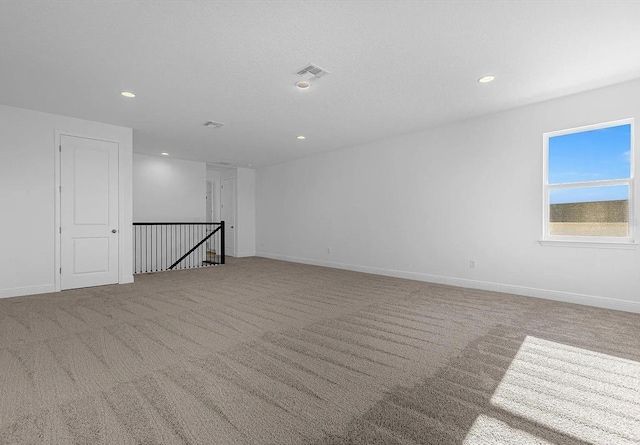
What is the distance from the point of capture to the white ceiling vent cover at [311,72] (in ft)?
11.0

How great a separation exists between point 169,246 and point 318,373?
7279mm

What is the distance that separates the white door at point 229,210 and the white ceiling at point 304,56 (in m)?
4.76

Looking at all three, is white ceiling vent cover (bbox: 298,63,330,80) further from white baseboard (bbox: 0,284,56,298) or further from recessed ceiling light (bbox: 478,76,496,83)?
white baseboard (bbox: 0,284,56,298)

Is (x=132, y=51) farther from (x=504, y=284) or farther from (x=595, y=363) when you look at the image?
(x=504, y=284)

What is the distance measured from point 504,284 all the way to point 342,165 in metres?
4.17

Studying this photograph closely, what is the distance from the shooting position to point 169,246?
27.0ft

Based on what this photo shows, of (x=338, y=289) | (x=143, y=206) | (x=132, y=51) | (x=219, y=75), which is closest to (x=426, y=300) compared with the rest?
(x=338, y=289)

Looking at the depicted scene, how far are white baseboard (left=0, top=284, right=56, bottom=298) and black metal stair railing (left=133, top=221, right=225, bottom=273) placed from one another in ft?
8.48

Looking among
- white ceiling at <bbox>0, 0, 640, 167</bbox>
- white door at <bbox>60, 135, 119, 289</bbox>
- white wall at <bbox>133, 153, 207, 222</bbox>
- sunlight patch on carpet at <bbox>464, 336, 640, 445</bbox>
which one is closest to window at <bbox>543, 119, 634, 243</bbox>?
white ceiling at <bbox>0, 0, 640, 167</bbox>

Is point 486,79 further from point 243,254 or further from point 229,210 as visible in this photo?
point 229,210

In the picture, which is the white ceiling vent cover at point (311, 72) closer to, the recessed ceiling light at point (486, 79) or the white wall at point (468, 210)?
the recessed ceiling light at point (486, 79)

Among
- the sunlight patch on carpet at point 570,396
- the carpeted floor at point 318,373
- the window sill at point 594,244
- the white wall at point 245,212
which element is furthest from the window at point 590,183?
the white wall at point 245,212

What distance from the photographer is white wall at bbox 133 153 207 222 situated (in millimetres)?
7742

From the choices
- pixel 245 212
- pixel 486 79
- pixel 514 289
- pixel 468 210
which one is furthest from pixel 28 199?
pixel 514 289
